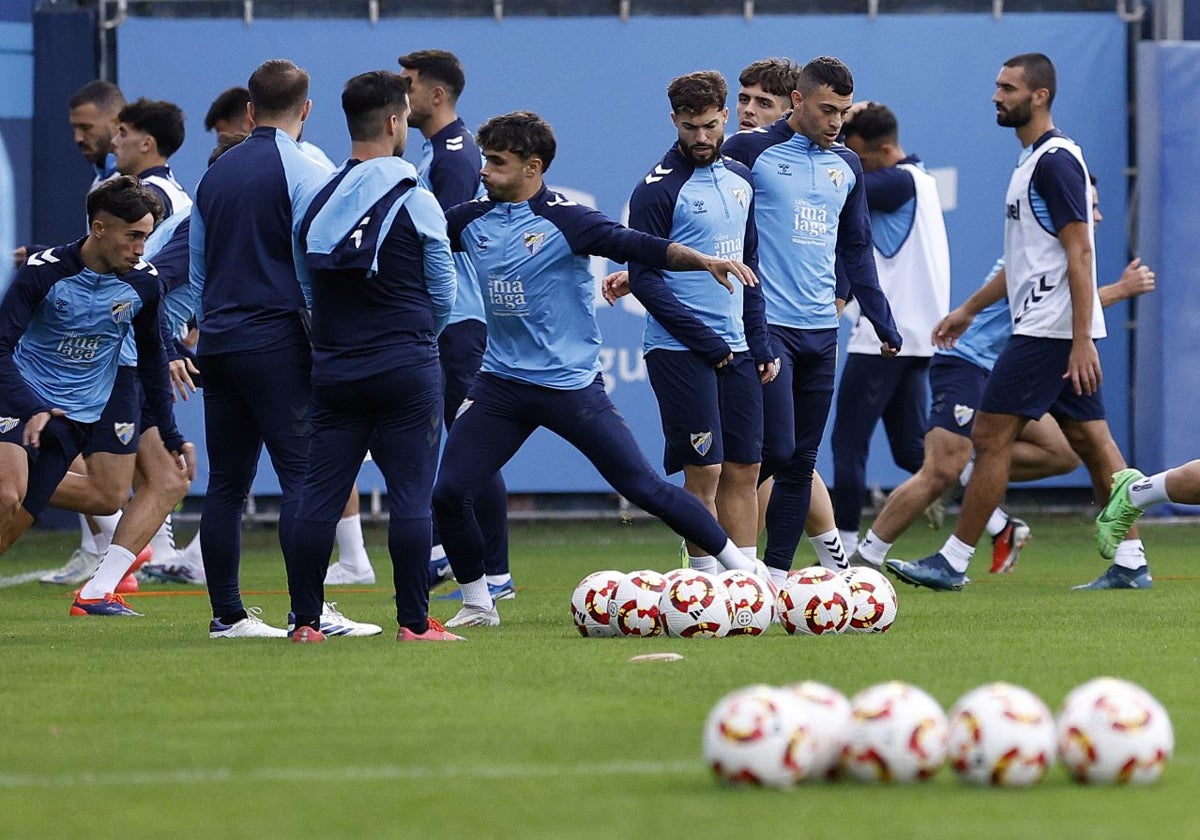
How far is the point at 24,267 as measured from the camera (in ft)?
29.3

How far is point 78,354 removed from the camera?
31.2 ft

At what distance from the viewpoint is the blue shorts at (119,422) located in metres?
10.1

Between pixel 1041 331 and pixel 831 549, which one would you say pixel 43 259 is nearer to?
pixel 831 549

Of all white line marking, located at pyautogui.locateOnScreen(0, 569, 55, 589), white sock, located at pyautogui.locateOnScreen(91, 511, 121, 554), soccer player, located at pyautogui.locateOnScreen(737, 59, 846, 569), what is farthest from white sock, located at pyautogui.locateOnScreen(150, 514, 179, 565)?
soccer player, located at pyautogui.locateOnScreen(737, 59, 846, 569)

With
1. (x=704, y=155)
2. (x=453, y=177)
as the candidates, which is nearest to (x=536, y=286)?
(x=704, y=155)

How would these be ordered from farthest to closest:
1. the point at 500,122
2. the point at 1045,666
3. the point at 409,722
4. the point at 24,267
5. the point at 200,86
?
1. the point at 200,86
2. the point at 24,267
3. the point at 500,122
4. the point at 1045,666
5. the point at 409,722

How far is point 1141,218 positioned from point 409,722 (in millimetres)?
10863

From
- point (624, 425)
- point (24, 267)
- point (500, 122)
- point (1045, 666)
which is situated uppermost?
point (500, 122)

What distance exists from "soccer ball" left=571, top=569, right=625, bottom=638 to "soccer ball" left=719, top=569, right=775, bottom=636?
0.44 metres

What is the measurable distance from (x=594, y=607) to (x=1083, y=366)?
10.7 feet

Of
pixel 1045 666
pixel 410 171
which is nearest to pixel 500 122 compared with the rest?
pixel 410 171

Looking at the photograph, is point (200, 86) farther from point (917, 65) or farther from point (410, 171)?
point (410, 171)

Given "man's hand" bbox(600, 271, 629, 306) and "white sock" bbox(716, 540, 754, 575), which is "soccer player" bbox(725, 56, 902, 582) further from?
"white sock" bbox(716, 540, 754, 575)

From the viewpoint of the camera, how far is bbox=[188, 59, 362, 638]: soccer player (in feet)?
26.0
